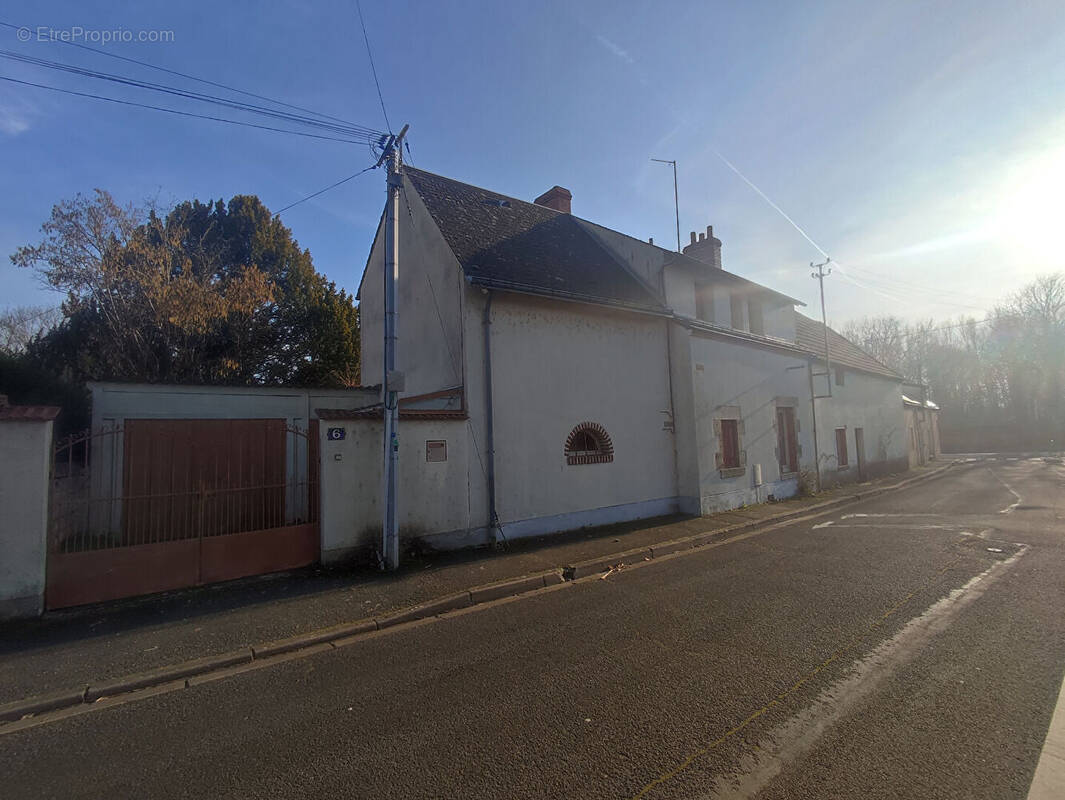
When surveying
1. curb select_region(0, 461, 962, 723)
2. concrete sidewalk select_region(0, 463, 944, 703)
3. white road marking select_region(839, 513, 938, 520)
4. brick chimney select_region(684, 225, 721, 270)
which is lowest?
white road marking select_region(839, 513, 938, 520)

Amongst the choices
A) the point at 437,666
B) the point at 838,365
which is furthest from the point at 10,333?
the point at 838,365

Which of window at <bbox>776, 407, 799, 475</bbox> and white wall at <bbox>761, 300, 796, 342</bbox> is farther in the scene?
white wall at <bbox>761, 300, 796, 342</bbox>

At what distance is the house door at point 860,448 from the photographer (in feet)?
68.5

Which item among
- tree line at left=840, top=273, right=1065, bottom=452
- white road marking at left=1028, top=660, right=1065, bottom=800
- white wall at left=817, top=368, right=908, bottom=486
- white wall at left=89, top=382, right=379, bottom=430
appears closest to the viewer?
white road marking at left=1028, top=660, right=1065, bottom=800

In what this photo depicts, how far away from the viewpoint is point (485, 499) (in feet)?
30.9

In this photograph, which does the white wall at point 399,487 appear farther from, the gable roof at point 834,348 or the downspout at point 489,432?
the gable roof at point 834,348

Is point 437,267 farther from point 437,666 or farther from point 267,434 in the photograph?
point 437,666

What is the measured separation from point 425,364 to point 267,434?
3.62 metres

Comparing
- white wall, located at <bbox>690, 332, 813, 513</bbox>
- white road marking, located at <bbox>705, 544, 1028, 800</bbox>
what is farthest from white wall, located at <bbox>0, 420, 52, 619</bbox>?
white wall, located at <bbox>690, 332, 813, 513</bbox>

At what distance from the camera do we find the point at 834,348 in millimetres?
22109

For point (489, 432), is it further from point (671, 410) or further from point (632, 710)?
point (632, 710)

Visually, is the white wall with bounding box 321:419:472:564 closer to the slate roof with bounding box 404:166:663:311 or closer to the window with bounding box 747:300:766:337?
the slate roof with bounding box 404:166:663:311

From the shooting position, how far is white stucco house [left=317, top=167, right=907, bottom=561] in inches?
348

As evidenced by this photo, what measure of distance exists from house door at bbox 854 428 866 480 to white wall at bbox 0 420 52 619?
2424 cm
